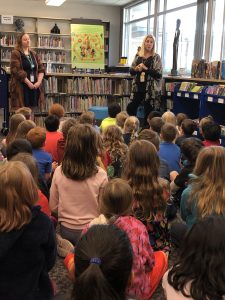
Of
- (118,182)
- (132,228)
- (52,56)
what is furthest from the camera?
(52,56)

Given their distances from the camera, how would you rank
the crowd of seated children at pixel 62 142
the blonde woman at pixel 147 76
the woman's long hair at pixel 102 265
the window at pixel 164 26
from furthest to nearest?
the window at pixel 164 26 → the blonde woman at pixel 147 76 → the crowd of seated children at pixel 62 142 → the woman's long hair at pixel 102 265

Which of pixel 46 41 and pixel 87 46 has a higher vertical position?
pixel 46 41

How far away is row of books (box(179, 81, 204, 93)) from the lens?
5703 millimetres

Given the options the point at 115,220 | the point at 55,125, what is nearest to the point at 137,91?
the point at 55,125

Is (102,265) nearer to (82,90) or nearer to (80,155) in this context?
(80,155)

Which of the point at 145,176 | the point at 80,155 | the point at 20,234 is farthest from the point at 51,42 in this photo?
the point at 20,234

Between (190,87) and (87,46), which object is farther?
(87,46)

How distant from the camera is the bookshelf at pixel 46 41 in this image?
10.1 m

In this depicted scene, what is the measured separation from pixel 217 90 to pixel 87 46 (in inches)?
244

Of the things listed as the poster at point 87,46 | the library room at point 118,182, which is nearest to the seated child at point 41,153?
the library room at point 118,182

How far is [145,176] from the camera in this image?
7.61ft

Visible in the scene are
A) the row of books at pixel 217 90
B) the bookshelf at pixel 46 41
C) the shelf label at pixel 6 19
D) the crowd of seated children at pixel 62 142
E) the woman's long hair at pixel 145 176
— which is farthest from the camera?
the bookshelf at pixel 46 41

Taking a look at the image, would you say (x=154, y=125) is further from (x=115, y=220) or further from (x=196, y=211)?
(x=115, y=220)

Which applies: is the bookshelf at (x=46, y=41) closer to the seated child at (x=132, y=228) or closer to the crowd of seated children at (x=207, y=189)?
the crowd of seated children at (x=207, y=189)
